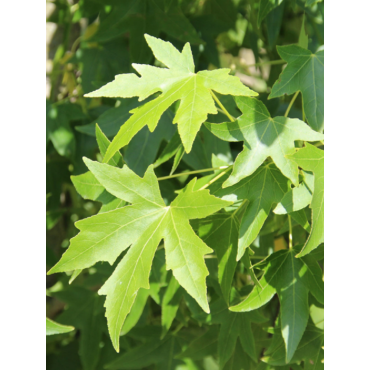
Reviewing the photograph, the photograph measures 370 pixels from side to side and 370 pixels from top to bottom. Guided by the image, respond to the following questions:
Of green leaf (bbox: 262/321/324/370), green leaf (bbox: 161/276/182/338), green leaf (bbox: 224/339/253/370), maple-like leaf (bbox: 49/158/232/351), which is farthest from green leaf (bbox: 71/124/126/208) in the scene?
green leaf (bbox: 224/339/253/370)

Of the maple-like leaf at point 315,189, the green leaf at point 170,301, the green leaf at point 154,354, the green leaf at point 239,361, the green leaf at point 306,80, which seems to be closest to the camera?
the maple-like leaf at point 315,189

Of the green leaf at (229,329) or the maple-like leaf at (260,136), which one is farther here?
the green leaf at (229,329)

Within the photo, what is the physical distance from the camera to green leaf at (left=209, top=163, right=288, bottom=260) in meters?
0.55

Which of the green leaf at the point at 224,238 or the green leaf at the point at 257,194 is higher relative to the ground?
the green leaf at the point at 257,194

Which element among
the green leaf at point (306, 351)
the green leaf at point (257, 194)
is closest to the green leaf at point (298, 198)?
the green leaf at point (257, 194)

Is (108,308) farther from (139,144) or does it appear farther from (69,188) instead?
(69,188)

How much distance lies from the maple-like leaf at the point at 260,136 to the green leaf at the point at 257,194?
1.7 inches

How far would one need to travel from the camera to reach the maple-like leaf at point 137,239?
0.51 meters

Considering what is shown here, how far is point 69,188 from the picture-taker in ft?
4.01

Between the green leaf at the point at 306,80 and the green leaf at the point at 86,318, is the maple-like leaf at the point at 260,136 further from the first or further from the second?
the green leaf at the point at 86,318

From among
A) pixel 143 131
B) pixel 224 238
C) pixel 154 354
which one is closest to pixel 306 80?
pixel 224 238

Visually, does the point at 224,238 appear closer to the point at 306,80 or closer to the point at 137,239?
the point at 137,239

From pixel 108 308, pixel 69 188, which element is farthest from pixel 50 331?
pixel 69 188

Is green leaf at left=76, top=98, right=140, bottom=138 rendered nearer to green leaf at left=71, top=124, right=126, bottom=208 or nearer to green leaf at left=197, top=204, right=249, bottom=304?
green leaf at left=71, top=124, right=126, bottom=208
